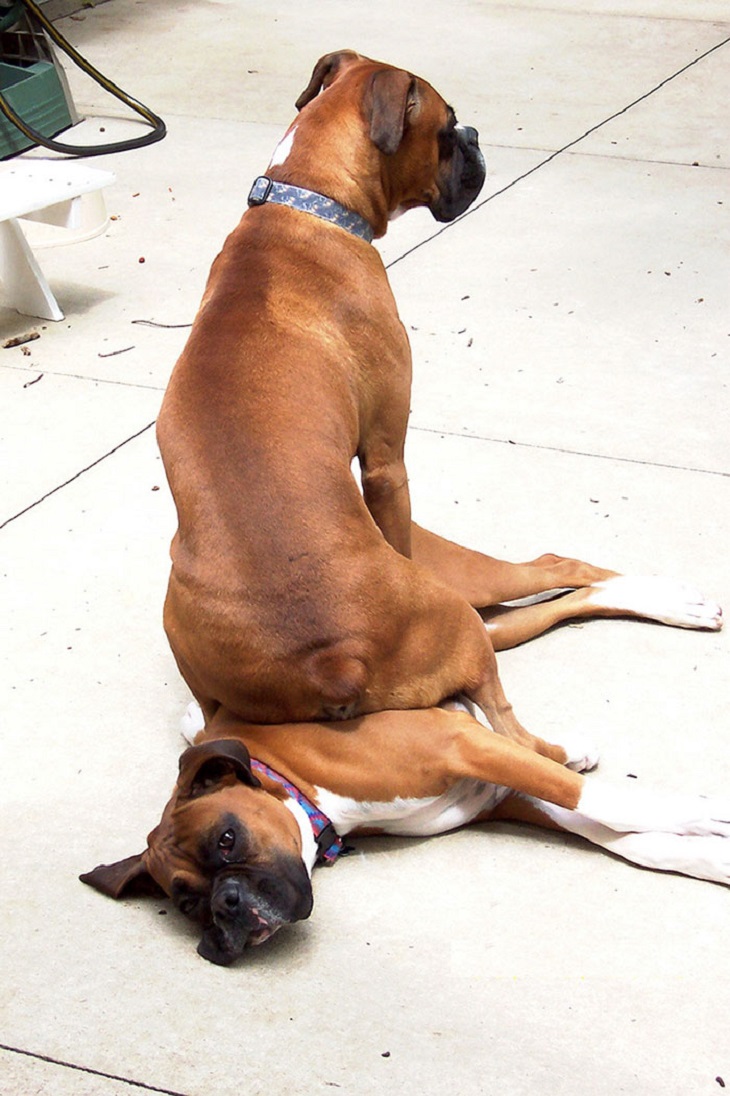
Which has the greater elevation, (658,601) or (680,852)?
(680,852)

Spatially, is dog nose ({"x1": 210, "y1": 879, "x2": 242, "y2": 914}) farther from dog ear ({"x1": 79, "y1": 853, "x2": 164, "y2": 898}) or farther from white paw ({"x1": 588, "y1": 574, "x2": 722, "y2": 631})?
white paw ({"x1": 588, "y1": 574, "x2": 722, "y2": 631})

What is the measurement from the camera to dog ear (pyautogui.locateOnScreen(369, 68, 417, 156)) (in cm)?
369

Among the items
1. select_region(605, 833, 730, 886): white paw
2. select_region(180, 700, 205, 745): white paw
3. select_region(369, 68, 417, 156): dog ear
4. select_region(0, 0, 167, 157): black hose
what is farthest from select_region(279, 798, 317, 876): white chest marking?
select_region(0, 0, 167, 157): black hose

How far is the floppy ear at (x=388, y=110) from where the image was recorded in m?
3.69

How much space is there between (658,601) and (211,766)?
1623mm

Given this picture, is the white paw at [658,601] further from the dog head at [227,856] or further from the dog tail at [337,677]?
the dog head at [227,856]

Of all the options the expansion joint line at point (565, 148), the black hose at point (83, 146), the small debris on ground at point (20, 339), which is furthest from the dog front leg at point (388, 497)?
the black hose at point (83, 146)

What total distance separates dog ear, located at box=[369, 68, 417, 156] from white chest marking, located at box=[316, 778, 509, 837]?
1681 mm

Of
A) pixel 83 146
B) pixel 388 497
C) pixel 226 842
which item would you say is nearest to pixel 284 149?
pixel 388 497

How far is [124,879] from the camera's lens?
9.98ft

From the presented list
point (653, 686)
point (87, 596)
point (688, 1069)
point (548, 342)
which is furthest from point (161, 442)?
point (548, 342)

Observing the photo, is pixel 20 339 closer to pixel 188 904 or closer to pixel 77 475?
pixel 77 475

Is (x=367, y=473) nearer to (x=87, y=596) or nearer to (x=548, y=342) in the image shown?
(x=87, y=596)

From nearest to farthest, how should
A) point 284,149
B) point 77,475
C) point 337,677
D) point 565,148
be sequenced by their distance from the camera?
1. point 337,677
2. point 284,149
3. point 77,475
4. point 565,148
